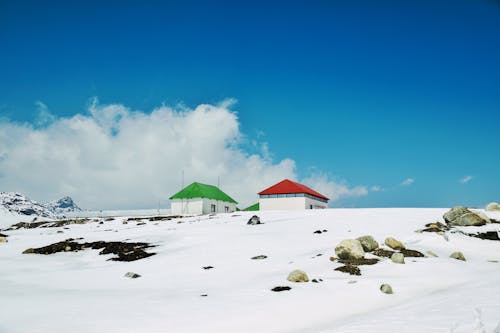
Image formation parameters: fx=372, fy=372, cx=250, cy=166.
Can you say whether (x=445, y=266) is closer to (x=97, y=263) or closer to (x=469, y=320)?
(x=469, y=320)

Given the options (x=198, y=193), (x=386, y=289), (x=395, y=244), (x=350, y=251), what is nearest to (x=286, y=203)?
(x=198, y=193)

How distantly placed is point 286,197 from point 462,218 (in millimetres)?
34084

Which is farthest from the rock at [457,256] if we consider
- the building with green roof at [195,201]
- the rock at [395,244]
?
the building with green roof at [195,201]

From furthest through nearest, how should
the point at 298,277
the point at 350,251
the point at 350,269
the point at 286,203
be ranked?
the point at 286,203
the point at 350,251
the point at 350,269
the point at 298,277

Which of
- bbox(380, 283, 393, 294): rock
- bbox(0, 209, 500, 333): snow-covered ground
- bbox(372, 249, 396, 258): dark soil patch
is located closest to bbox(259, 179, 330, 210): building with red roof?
bbox(0, 209, 500, 333): snow-covered ground

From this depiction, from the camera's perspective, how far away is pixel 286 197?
194ft

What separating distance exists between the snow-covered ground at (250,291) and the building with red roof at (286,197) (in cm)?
3416

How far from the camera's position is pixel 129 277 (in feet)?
54.6

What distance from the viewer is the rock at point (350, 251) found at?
57.0 ft

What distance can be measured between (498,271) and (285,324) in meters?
10.8

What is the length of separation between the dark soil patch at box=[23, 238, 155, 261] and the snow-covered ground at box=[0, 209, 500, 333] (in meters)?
0.87

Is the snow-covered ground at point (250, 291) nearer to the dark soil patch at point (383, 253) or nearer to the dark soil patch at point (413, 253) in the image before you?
the dark soil patch at point (413, 253)

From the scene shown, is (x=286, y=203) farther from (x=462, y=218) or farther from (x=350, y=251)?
(x=350, y=251)

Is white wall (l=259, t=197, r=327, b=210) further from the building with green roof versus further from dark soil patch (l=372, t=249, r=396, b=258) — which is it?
dark soil patch (l=372, t=249, r=396, b=258)
